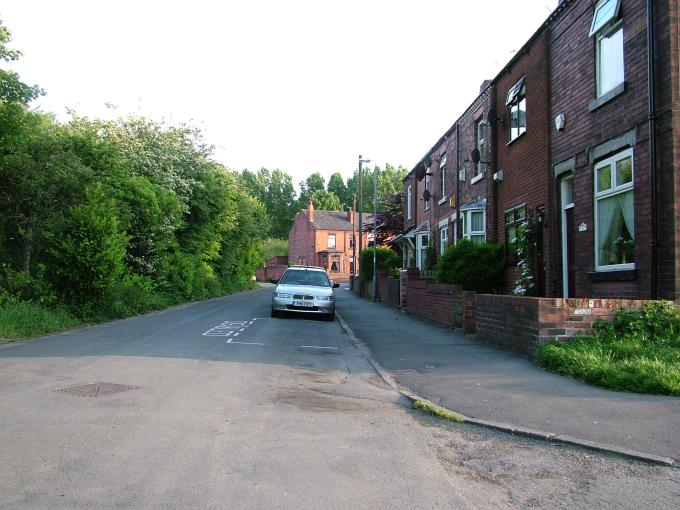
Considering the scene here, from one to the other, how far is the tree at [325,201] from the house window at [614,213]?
82.2 metres

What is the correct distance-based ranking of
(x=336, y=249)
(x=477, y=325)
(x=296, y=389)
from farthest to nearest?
1. (x=336, y=249)
2. (x=477, y=325)
3. (x=296, y=389)

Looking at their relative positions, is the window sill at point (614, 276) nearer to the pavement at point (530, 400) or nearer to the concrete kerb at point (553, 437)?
the pavement at point (530, 400)

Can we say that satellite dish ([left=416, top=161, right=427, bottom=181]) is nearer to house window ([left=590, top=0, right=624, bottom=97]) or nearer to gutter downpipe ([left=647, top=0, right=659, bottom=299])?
house window ([left=590, top=0, right=624, bottom=97])

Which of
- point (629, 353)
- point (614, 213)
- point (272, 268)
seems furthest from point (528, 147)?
point (272, 268)

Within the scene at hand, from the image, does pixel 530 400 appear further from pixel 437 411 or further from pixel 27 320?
pixel 27 320

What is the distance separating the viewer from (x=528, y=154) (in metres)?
14.3

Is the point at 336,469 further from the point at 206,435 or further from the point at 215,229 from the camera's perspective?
the point at 215,229

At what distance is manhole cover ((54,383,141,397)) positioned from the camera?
6.88m

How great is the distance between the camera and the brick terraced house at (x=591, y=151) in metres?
9.06

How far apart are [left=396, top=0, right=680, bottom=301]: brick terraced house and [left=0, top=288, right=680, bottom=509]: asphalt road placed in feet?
16.1

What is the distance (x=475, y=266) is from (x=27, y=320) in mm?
→ 10556

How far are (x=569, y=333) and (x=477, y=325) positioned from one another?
10.5 ft

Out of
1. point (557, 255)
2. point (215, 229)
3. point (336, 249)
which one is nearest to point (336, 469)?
point (557, 255)

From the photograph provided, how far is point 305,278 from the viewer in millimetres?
19953
